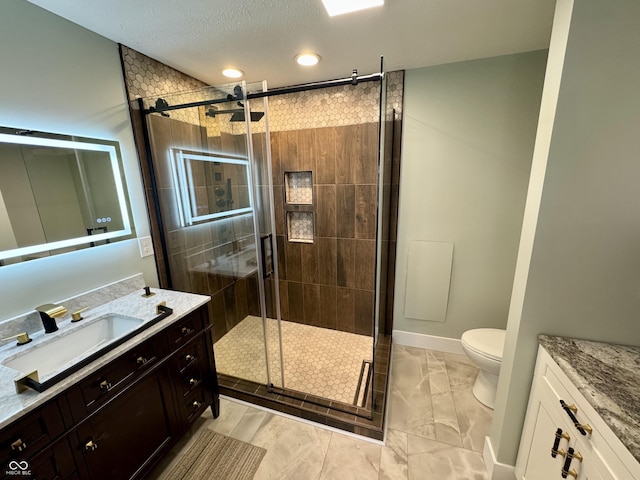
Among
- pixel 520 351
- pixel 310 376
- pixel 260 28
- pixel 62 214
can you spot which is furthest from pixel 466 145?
pixel 62 214

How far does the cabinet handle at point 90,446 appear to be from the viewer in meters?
1.02

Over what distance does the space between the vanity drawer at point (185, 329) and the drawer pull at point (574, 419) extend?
1.79m

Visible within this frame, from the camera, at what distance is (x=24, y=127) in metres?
Answer: 1.23

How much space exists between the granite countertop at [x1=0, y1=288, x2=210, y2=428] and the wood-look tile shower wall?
1.30m

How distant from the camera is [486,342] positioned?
6.01 feet

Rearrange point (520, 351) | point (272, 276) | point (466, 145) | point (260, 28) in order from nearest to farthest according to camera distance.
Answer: point (520, 351), point (260, 28), point (272, 276), point (466, 145)

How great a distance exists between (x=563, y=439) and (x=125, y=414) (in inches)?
73.2

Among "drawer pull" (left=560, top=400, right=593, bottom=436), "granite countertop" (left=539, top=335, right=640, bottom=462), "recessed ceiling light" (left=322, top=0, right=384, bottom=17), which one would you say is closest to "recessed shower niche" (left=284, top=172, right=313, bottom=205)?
"recessed ceiling light" (left=322, top=0, right=384, bottom=17)

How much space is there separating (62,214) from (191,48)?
1.29 meters

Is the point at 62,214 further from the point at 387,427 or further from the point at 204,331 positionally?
the point at 387,427

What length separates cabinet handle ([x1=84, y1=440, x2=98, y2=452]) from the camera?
102 centimetres

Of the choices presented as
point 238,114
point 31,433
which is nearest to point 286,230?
point 238,114

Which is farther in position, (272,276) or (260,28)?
(272,276)

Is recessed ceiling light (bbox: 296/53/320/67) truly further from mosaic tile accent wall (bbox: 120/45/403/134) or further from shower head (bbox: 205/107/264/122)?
shower head (bbox: 205/107/264/122)
